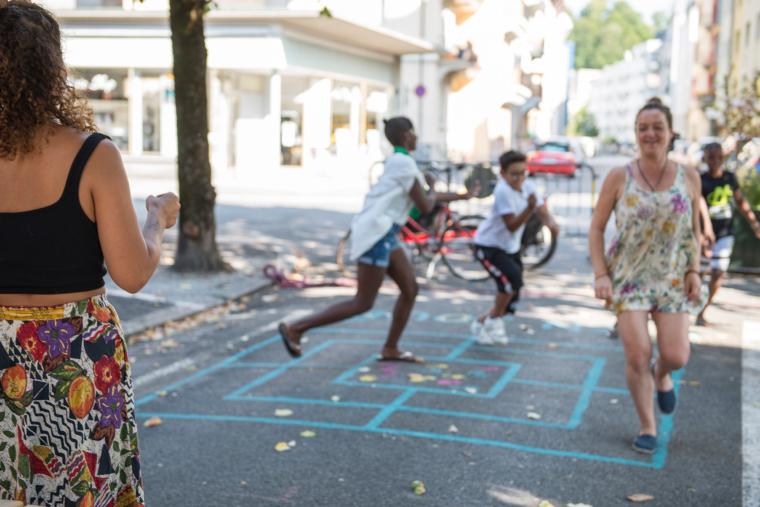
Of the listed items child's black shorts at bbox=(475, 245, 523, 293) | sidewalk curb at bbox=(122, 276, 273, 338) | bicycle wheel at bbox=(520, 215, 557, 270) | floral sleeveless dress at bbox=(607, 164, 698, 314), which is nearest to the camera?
floral sleeveless dress at bbox=(607, 164, 698, 314)

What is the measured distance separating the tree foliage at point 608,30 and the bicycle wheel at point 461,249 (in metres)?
154

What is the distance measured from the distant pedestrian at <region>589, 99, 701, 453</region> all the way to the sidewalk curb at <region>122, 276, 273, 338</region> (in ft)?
15.3

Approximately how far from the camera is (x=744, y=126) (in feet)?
45.8

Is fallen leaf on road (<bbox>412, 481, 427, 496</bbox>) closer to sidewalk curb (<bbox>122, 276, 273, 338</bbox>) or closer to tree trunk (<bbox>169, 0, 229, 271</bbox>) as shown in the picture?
sidewalk curb (<bbox>122, 276, 273, 338</bbox>)

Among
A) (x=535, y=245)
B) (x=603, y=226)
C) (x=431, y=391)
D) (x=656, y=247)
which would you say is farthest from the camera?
(x=535, y=245)

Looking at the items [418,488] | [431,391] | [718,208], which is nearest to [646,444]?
[418,488]

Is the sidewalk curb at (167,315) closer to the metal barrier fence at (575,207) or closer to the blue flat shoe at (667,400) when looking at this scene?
the blue flat shoe at (667,400)

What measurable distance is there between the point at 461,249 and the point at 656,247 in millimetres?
7788

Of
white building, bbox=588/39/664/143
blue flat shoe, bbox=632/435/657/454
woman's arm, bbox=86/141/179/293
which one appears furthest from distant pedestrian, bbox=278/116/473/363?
white building, bbox=588/39/664/143

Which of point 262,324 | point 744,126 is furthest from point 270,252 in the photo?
point 744,126

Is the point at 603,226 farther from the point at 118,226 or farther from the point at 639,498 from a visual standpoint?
the point at 118,226

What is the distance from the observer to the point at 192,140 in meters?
11.5

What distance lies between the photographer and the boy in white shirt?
8.23 meters

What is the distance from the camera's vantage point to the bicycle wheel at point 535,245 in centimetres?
1304
